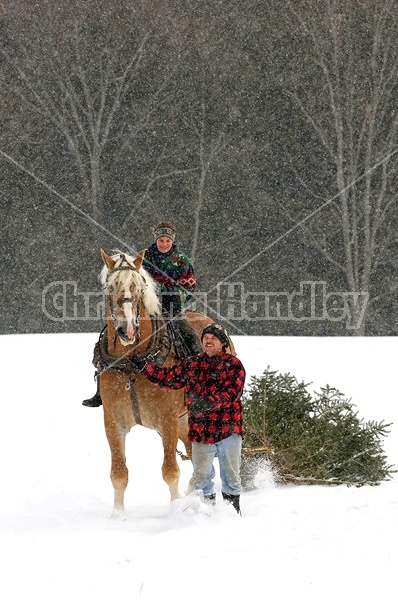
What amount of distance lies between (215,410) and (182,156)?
21459 mm

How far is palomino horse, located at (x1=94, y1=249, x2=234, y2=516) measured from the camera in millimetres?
6945

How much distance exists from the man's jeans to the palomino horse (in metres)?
0.60

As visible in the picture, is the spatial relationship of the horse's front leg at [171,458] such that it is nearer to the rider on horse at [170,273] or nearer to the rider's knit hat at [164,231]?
the rider on horse at [170,273]

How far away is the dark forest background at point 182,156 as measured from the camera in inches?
1044

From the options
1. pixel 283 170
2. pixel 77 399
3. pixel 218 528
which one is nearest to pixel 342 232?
pixel 283 170

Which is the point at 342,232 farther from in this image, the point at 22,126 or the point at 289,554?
the point at 289,554

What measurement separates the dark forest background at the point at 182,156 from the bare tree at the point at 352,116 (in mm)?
125

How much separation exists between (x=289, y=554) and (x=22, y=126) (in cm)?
2382

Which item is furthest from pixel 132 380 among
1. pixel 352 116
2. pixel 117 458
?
pixel 352 116

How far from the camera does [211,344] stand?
654cm

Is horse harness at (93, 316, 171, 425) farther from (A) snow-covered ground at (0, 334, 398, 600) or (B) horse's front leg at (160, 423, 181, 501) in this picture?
(A) snow-covered ground at (0, 334, 398, 600)

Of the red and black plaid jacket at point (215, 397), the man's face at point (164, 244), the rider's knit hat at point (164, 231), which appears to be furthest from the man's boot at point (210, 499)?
the rider's knit hat at point (164, 231)

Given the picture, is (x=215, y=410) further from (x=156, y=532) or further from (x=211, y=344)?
(x=156, y=532)

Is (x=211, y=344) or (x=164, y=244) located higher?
(x=164, y=244)
